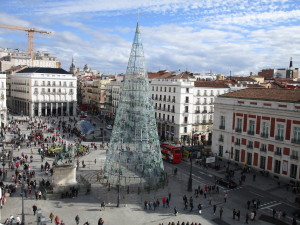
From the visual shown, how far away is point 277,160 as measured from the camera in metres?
40.5

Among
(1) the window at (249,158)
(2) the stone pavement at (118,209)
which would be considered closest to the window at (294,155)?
(2) the stone pavement at (118,209)

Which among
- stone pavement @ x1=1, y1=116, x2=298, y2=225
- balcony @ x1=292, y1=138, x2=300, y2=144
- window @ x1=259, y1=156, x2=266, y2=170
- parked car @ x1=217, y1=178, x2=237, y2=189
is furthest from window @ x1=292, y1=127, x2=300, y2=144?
parked car @ x1=217, y1=178, x2=237, y2=189

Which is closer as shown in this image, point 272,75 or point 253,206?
point 253,206

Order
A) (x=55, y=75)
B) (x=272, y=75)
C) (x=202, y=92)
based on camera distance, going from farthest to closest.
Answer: (x=272, y=75), (x=55, y=75), (x=202, y=92)

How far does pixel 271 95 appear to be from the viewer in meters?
43.5

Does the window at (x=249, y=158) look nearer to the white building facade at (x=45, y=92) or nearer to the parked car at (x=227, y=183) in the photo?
the parked car at (x=227, y=183)

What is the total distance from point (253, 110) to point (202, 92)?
20.7 meters

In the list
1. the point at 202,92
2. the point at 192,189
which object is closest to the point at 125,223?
the point at 192,189

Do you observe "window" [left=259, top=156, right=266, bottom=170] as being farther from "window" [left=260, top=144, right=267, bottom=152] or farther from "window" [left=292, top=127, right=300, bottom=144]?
"window" [left=292, top=127, right=300, bottom=144]

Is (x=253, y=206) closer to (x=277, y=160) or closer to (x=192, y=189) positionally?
(x=192, y=189)

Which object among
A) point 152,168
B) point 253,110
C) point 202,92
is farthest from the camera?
point 202,92

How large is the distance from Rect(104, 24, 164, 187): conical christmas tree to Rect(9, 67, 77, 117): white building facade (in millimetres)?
56334

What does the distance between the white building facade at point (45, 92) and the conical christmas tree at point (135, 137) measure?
5633cm

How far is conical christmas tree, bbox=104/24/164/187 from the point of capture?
3597 centimetres
